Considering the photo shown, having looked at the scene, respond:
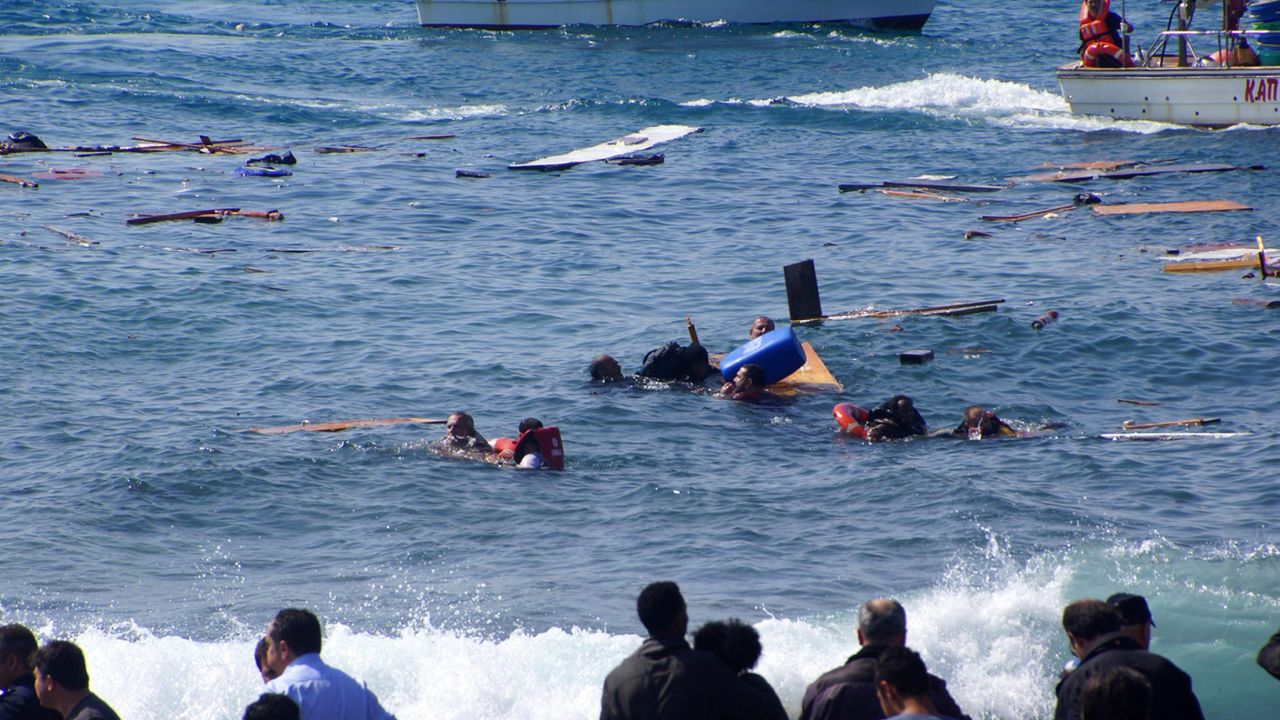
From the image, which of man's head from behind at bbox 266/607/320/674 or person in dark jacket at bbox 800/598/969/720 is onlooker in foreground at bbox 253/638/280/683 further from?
person in dark jacket at bbox 800/598/969/720

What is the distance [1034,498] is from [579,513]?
434cm

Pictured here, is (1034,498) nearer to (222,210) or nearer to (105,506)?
(105,506)

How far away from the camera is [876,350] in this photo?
58.6 ft

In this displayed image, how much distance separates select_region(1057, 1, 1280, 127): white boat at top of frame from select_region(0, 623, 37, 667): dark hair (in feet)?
89.7

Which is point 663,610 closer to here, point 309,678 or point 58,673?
point 309,678

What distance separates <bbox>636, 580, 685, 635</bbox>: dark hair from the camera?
5938 mm

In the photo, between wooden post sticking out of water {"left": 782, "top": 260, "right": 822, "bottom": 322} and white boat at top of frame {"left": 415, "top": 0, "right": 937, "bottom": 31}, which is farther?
white boat at top of frame {"left": 415, "top": 0, "right": 937, "bottom": 31}

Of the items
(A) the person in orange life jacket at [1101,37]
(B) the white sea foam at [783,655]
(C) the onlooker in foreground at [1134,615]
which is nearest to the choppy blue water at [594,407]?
(B) the white sea foam at [783,655]

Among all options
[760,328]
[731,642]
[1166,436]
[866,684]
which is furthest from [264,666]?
[760,328]

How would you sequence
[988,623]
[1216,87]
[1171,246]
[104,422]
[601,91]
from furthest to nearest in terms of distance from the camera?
1. [601,91]
2. [1216,87]
3. [1171,246]
4. [104,422]
5. [988,623]

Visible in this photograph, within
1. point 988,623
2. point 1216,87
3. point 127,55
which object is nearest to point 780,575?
point 988,623

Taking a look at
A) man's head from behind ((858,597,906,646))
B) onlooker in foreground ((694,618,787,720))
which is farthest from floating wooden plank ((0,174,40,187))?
man's head from behind ((858,597,906,646))

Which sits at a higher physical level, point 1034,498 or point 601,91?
point 601,91

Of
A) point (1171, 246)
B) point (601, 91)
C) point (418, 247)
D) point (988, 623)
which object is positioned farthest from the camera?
point (601, 91)
